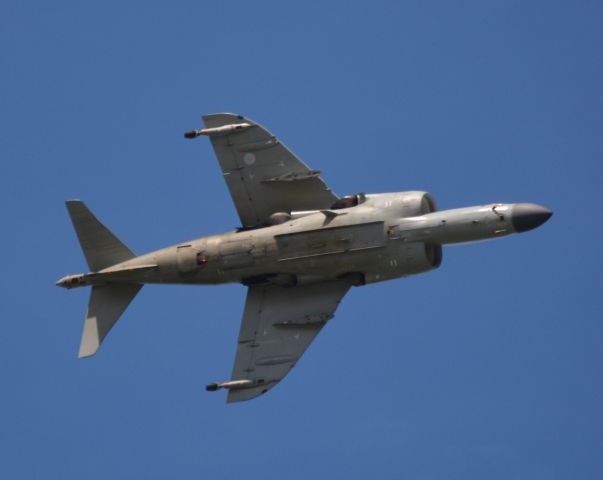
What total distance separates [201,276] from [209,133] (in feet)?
15.4

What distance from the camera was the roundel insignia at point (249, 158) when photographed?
46094mm

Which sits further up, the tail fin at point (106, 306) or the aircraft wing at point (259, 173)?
the aircraft wing at point (259, 173)

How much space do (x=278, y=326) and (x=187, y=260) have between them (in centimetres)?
360

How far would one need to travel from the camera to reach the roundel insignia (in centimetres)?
4609

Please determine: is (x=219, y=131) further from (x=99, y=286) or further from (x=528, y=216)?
(x=528, y=216)

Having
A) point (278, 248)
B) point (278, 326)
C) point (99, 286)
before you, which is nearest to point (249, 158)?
point (278, 248)

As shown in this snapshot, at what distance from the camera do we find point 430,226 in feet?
143

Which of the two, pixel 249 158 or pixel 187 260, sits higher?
pixel 249 158

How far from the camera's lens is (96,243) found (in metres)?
45.9

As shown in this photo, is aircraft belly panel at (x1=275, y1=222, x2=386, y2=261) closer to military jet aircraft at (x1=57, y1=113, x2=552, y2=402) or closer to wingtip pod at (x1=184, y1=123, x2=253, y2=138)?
military jet aircraft at (x1=57, y1=113, x2=552, y2=402)

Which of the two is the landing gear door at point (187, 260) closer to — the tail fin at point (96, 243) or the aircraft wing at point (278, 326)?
the tail fin at point (96, 243)

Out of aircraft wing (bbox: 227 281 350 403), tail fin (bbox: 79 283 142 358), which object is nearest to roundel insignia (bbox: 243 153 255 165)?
aircraft wing (bbox: 227 281 350 403)

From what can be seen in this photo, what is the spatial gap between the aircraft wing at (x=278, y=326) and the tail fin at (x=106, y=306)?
3.91m

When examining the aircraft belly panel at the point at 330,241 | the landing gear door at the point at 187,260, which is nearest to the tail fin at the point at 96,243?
the landing gear door at the point at 187,260
